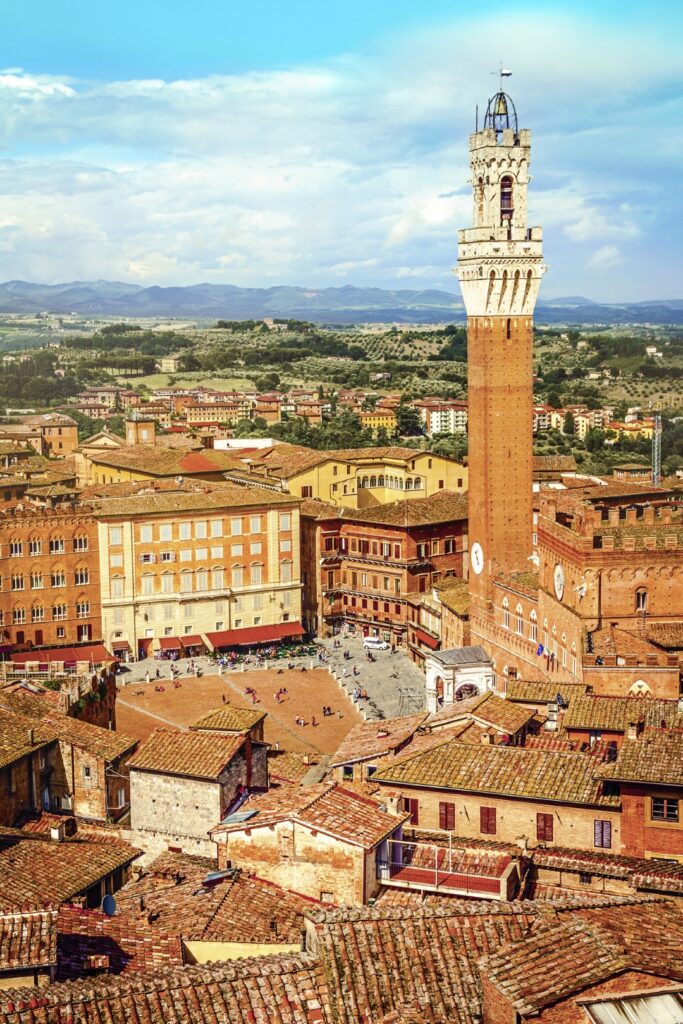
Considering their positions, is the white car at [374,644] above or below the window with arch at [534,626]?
below

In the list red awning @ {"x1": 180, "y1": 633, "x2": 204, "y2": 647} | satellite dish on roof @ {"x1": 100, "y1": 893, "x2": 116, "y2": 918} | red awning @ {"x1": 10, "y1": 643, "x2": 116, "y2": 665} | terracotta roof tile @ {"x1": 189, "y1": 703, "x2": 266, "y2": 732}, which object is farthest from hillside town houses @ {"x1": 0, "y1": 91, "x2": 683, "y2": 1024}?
red awning @ {"x1": 180, "y1": 633, "x2": 204, "y2": 647}

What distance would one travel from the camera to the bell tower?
61188 mm

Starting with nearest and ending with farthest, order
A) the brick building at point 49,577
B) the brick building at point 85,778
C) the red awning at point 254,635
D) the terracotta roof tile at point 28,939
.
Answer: the terracotta roof tile at point 28,939 < the brick building at point 85,778 < the brick building at point 49,577 < the red awning at point 254,635

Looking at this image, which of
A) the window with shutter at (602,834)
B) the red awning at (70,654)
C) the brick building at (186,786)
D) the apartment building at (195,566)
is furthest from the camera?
the apartment building at (195,566)

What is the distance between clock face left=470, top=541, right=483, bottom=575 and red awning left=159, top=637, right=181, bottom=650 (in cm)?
1615

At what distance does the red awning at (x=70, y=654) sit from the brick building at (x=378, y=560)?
498 inches

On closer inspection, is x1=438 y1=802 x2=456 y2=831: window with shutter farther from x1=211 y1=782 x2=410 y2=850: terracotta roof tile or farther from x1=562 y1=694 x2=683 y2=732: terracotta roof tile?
x1=562 y1=694 x2=683 y2=732: terracotta roof tile

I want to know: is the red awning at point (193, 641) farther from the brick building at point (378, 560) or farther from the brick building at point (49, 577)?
the brick building at point (378, 560)

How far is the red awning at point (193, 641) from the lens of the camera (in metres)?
71.8

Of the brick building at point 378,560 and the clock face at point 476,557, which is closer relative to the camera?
the clock face at point 476,557

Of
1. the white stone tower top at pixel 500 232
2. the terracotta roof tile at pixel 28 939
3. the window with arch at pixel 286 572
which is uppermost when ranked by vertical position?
the white stone tower top at pixel 500 232

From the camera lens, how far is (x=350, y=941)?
17.2 metres

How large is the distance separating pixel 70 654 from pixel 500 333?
24940 mm

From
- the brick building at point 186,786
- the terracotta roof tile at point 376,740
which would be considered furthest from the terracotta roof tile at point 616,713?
the brick building at point 186,786
